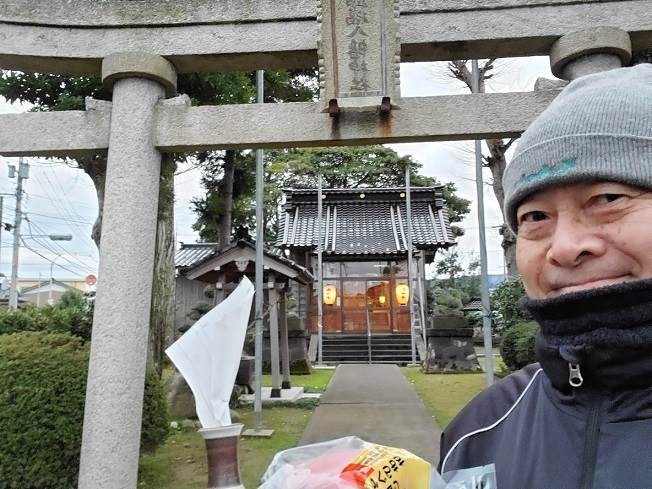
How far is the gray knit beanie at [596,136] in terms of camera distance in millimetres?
920

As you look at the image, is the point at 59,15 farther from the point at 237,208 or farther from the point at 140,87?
the point at 237,208

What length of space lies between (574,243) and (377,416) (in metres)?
7.23

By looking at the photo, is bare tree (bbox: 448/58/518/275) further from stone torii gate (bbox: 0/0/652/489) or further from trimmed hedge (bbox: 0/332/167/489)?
trimmed hedge (bbox: 0/332/167/489)

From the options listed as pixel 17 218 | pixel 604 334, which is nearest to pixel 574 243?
pixel 604 334

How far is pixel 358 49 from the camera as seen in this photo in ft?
13.1

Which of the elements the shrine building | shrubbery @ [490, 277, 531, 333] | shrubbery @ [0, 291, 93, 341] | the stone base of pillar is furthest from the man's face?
the shrine building

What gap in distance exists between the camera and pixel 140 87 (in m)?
4.11

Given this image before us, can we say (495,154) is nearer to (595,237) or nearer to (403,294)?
(403,294)

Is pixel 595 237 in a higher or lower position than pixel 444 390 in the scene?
higher

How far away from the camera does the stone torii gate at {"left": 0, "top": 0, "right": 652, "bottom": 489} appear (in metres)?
3.83

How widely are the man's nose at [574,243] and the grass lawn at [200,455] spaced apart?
434 centimetres

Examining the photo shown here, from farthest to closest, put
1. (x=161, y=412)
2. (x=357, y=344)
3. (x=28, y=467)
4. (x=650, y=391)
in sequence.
→ (x=357, y=344) < (x=161, y=412) < (x=28, y=467) < (x=650, y=391)

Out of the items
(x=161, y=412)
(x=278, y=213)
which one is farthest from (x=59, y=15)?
(x=278, y=213)

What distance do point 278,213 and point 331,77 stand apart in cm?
1905
